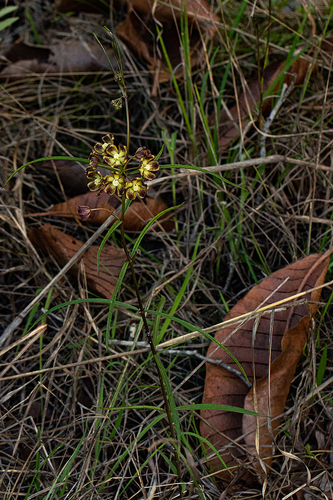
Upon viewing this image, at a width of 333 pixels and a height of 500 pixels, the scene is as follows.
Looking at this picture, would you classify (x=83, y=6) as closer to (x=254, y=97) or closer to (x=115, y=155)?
(x=254, y=97)

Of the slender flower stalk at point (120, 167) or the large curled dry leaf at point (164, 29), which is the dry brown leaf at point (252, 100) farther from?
the slender flower stalk at point (120, 167)

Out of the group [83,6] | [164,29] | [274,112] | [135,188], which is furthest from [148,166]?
[83,6]

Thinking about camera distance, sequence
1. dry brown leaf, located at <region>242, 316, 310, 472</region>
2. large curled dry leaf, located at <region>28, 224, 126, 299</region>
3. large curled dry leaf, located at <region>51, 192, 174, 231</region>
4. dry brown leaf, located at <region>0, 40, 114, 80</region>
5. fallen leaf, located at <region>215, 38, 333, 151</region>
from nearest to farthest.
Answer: dry brown leaf, located at <region>242, 316, 310, 472</region>
large curled dry leaf, located at <region>28, 224, 126, 299</region>
large curled dry leaf, located at <region>51, 192, 174, 231</region>
fallen leaf, located at <region>215, 38, 333, 151</region>
dry brown leaf, located at <region>0, 40, 114, 80</region>

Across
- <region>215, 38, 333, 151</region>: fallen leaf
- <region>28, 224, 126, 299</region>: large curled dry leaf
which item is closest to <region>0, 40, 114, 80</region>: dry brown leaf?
<region>215, 38, 333, 151</region>: fallen leaf

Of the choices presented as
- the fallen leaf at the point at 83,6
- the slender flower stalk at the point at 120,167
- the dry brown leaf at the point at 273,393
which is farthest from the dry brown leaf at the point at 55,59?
the dry brown leaf at the point at 273,393

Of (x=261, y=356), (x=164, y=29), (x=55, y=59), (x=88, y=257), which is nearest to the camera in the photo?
(x=261, y=356)

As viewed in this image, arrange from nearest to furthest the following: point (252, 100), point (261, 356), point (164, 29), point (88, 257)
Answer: point (261, 356)
point (88, 257)
point (252, 100)
point (164, 29)

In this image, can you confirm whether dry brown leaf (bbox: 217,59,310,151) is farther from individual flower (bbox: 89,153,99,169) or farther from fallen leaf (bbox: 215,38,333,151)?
individual flower (bbox: 89,153,99,169)
